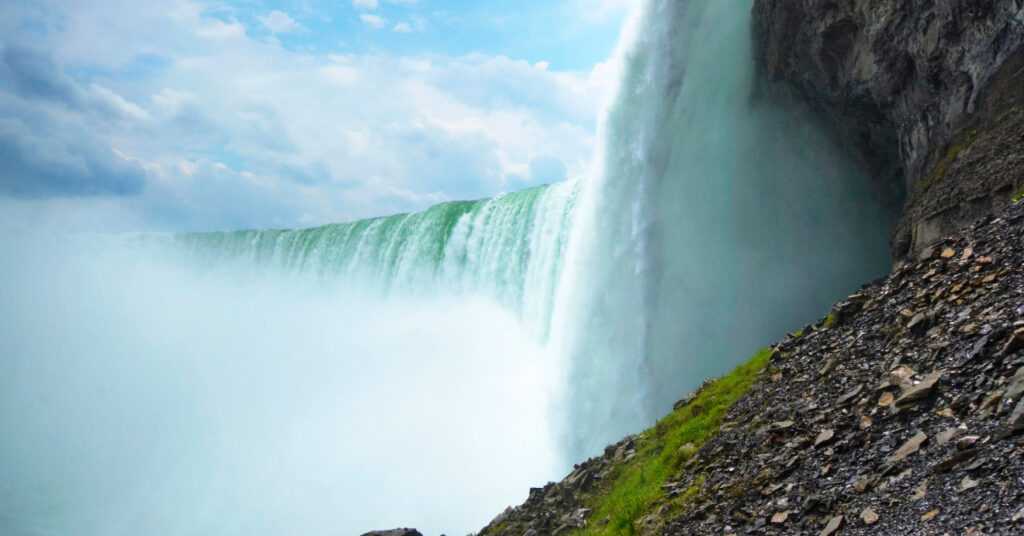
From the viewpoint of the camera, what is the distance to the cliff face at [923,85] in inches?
506

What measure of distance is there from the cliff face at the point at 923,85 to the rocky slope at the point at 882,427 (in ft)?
12.0

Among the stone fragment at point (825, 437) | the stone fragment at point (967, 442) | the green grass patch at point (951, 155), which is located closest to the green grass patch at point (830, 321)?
the stone fragment at point (825, 437)

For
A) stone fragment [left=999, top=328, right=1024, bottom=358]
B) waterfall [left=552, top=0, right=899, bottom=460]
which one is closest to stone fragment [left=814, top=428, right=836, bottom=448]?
stone fragment [left=999, top=328, right=1024, bottom=358]

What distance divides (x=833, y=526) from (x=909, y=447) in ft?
3.86

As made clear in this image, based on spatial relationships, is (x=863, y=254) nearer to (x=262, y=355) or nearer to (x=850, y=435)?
(x=850, y=435)

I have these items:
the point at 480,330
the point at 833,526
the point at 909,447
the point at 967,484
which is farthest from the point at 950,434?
the point at 480,330

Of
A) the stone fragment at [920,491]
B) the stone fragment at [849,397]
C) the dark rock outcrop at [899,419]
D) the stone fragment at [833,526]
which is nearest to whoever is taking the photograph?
the dark rock outcrop at [899,419]

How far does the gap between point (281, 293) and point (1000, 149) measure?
55.2 m

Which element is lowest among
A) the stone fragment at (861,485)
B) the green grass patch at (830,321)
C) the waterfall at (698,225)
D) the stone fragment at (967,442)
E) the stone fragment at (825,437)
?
the stone fragment at (861,485)

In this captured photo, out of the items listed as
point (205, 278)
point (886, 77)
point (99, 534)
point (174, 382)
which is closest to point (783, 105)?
point (886, 77)

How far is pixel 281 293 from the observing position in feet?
193

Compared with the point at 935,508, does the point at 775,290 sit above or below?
above

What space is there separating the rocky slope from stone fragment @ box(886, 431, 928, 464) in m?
0.02

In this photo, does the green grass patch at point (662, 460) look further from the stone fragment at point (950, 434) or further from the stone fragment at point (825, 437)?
the stone fragment at point (950, 434)
